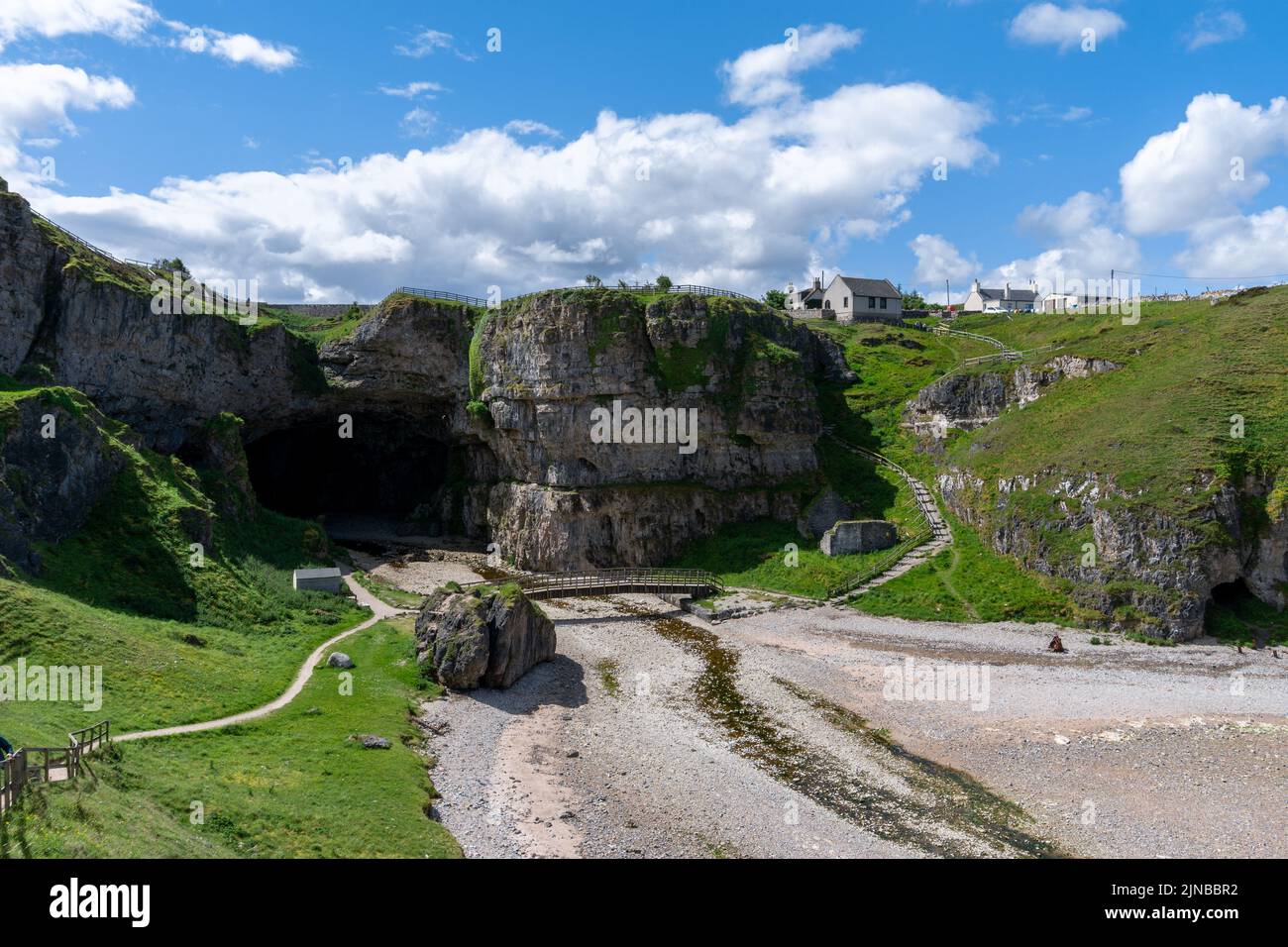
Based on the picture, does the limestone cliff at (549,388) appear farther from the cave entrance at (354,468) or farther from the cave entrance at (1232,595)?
the cave entrance at (1232,595)

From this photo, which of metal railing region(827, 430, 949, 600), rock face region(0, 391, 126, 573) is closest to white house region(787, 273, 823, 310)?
metal railing region(827, 430, 949, 600)

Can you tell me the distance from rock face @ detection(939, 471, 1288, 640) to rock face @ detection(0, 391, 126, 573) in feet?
190

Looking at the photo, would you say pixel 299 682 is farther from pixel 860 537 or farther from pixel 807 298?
pixel 807 298

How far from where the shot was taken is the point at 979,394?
230ft

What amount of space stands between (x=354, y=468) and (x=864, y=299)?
7395 centimetres

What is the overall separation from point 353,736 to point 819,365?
68456 mm

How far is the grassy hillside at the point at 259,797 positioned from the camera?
15912mm

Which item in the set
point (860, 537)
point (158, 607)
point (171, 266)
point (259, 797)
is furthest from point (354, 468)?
point (259, 797)

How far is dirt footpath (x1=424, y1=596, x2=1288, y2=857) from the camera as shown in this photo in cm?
2495

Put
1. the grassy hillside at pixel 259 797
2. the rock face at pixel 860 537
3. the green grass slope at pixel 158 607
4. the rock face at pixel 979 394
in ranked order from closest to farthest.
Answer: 1. the grassy hillside at pixel 259 797
2. the green grass slope at pixel 158 607
3. the rock face at pixel 860 537
4. the rock face at pixel 979 394

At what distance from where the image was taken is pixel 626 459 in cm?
6606

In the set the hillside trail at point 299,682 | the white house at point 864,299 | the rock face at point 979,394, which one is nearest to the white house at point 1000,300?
the white house at point 864,299

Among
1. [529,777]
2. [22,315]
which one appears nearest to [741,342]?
[529,777]

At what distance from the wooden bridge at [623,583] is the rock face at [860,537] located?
9.70 m
